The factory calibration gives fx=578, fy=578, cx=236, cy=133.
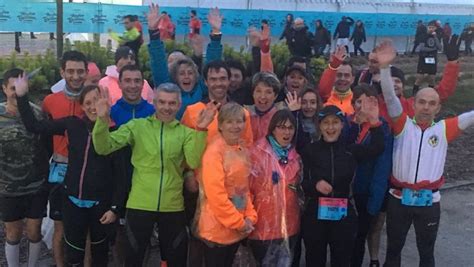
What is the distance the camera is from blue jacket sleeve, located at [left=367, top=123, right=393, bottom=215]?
179 inches

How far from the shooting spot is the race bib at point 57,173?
4.45 m

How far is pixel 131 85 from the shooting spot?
442 centimetres

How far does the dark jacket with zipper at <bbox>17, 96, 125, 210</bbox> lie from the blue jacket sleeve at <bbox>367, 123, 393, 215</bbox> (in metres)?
1.98

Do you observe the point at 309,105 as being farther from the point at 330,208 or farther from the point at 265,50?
the point at 265,50

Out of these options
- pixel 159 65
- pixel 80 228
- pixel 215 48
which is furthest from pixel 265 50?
pixel 80 228

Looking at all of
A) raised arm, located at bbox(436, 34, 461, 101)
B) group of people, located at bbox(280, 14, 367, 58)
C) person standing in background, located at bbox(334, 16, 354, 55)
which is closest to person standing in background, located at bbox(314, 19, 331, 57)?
group of people, located at bbox(280, 14, 367, 58)

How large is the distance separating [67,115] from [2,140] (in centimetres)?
53

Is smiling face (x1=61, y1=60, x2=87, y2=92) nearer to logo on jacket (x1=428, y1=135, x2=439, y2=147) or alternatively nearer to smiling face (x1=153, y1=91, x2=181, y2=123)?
smiling face (x1=153, y1=91, x2=181, y2=123)

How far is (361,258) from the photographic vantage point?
500 cm

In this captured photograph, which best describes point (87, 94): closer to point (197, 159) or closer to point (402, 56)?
point (197, 159)

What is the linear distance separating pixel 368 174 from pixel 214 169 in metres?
1.44

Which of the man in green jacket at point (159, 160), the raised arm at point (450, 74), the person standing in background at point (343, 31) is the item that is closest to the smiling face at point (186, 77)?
the man in green jacket at point (159, 160)

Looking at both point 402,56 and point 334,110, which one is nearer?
point 334,110

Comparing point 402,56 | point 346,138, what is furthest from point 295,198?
point 402,56
